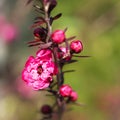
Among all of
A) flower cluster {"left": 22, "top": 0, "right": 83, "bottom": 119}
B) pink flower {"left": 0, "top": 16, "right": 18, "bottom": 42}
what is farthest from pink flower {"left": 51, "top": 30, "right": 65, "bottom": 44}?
pink flower {"left": 0, "top": 16, "right": 18, "bottom": 42}

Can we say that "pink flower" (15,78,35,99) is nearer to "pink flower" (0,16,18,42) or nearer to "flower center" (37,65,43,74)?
"pink flower" (0,16,18,42)

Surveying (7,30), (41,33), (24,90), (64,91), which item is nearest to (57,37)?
(41,33)

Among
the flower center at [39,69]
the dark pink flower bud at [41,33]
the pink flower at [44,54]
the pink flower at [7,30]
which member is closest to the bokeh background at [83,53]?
the pink flower at [7,30]

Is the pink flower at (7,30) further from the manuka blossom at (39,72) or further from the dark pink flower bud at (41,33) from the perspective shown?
the dark pink flower bud at (41,33)

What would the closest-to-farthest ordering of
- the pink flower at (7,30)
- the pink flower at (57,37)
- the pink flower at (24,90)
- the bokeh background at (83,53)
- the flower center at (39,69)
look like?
the pink flower at (57,37)
the flower center at (39,69)
the pink flower at (24,90)
the bokeh background at (83,53)
the pink flower at (7,30)

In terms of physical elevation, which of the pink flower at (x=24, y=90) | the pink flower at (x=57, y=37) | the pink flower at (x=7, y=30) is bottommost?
the pink flower at (x=24, y=90)

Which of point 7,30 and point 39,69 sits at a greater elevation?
point 7,30

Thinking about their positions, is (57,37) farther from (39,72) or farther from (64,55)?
(39,72)

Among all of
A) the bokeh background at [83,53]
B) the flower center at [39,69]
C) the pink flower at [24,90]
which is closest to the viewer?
the flower center at [39,69]
